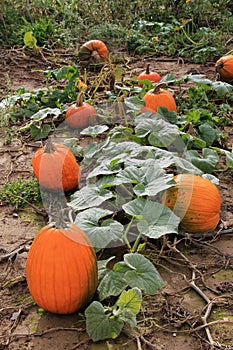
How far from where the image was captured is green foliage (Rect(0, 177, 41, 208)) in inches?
129

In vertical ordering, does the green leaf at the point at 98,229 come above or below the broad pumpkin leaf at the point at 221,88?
above

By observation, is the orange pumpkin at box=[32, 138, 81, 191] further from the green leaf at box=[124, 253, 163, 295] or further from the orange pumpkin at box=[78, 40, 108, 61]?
the orange pumpkin at box=[78, 40, 108, 61]

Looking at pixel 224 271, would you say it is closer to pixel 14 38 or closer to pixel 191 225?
pixel 191 225

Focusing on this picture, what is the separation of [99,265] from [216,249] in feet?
2.24

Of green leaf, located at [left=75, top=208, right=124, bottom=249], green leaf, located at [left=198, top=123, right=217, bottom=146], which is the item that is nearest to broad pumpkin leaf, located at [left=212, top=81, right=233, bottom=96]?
green leaf, located at [left=198, top=123, right=217, bottom=146]

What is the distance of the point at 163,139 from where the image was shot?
3.27 metres

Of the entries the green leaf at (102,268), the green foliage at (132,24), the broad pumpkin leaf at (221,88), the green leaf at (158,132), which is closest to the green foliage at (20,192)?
the green leaf at (158,132)

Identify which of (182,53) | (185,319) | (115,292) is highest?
(115,292)

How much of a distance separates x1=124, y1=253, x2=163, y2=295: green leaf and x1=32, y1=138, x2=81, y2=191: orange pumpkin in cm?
109

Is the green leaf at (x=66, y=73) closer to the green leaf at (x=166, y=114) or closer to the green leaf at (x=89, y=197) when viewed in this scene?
the green leaf at (x=166, y=114)

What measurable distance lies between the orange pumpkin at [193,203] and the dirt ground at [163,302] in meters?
0.09

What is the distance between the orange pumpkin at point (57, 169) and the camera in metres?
3.23

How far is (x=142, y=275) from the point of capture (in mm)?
2256

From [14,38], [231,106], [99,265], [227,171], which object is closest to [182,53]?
[231,106]
